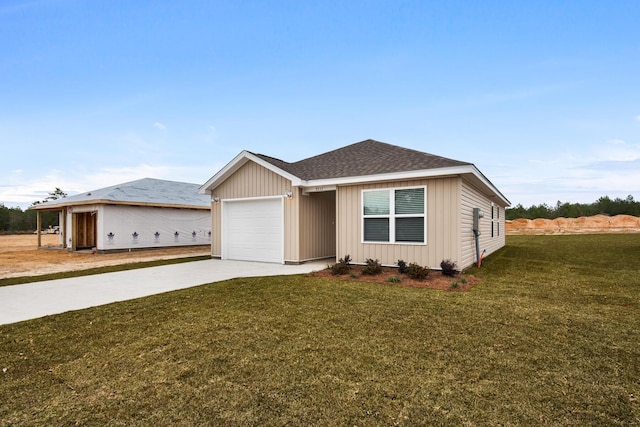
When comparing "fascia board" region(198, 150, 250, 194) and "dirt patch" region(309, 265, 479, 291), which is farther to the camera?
"fascia board" region(198, 150, 250, 194)

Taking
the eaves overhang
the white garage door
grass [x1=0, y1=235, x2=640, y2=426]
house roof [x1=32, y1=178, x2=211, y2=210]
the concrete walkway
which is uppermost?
house roof [x1=32, y1=178, x2=211, y2=210]

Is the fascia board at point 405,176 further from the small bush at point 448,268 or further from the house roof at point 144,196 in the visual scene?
the house roof at point 144,196

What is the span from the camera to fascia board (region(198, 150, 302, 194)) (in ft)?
33.6

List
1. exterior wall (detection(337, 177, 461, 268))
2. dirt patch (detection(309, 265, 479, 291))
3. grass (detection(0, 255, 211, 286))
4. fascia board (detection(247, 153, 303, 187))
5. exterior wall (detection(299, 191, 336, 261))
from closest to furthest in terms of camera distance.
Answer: dirt patch (detection(309, 265, 479, 291))
grass (detection(0, 255, 211, 286))
exterior wall (detection(337, 177, 461, 268))
fascia board (detection(247, 153, 303, 187))
exterior wall (detection(299, 191, 336, 261))

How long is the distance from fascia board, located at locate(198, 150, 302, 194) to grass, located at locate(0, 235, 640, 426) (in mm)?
5194

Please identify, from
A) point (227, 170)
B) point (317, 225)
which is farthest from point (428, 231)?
point (227, 170)

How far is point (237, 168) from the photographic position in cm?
1166

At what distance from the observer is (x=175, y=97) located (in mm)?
15023

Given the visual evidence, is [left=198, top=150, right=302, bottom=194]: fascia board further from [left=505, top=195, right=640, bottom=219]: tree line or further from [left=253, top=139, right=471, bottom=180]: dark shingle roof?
[left=505, top=195, right=640, bottom=219]: tree line

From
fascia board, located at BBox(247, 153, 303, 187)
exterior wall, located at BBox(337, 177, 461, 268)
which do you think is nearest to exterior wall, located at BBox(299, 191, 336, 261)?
fascia board, located at BBox(247, 153, 303, 187)

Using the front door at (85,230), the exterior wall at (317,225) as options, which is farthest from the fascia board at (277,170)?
the front door at (85,230)

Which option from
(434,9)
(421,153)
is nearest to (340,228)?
(421,153)

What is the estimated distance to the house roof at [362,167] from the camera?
823 centimetres

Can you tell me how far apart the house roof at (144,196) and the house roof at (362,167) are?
16.2 ft
